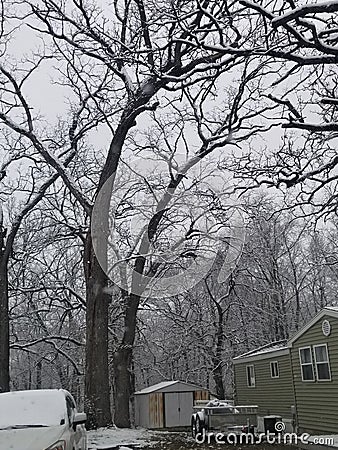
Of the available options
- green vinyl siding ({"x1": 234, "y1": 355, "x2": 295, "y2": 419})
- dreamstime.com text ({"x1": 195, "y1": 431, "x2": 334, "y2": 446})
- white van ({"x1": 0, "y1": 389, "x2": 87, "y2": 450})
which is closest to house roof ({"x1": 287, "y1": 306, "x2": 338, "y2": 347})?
green vinyl siding ({"x1": 234, "y1": 355, "x2": 295, "y2": 419})

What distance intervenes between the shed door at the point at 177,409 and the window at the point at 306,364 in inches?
410

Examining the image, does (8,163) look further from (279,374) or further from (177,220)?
(279,374)

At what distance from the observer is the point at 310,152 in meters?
9.62

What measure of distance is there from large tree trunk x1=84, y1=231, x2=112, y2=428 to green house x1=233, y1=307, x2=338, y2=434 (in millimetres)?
5919

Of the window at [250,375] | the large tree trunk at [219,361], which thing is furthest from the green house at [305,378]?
the large tree trunk at [219,361]

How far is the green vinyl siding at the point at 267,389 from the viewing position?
18.9 metres

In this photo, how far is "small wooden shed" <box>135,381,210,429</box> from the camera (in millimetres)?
25812

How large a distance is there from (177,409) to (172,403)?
0.36m

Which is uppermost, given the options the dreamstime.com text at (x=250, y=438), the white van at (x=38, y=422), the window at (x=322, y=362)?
the window at (x=322, y=362)

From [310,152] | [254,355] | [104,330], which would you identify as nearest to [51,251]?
[254,355]

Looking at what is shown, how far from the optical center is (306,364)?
1662cm

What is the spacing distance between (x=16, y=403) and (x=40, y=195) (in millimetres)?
13454
